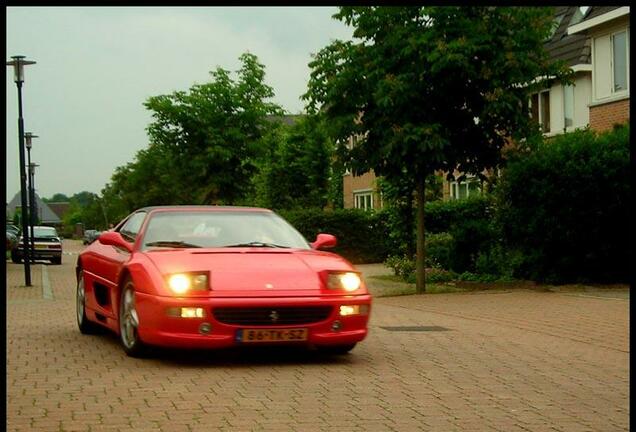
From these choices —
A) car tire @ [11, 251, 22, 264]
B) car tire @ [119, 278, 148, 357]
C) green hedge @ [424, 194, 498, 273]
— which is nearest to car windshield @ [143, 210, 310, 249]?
car tire @ [119, 278, 148, 357]

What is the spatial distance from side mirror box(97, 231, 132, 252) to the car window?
130mm

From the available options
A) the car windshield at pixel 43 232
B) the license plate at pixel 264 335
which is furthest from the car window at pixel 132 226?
the car windshield at pixel 43 232

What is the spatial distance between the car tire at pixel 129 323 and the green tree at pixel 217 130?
102 ft

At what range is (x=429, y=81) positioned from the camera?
63.5ft

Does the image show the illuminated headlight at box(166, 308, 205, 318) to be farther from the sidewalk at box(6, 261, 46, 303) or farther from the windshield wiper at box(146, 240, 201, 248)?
the sidewalk at box(6, 261, 46, 303)

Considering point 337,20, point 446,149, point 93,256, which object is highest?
point 337,20

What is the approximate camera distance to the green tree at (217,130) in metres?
41.4

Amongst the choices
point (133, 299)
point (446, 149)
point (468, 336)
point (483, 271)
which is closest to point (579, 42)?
point (483, 271)

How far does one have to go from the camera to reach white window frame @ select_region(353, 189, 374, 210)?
5334 centimetres

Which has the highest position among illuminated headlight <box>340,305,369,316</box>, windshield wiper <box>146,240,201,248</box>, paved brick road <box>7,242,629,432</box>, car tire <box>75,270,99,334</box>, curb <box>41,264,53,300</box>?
windshield wiper <box>146,240,201,248</box>

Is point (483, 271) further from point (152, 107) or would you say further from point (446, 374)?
point (152, 107)

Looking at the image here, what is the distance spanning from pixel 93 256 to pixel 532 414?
5.98 meters

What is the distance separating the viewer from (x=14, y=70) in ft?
86.2

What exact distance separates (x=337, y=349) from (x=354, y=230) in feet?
96.4
